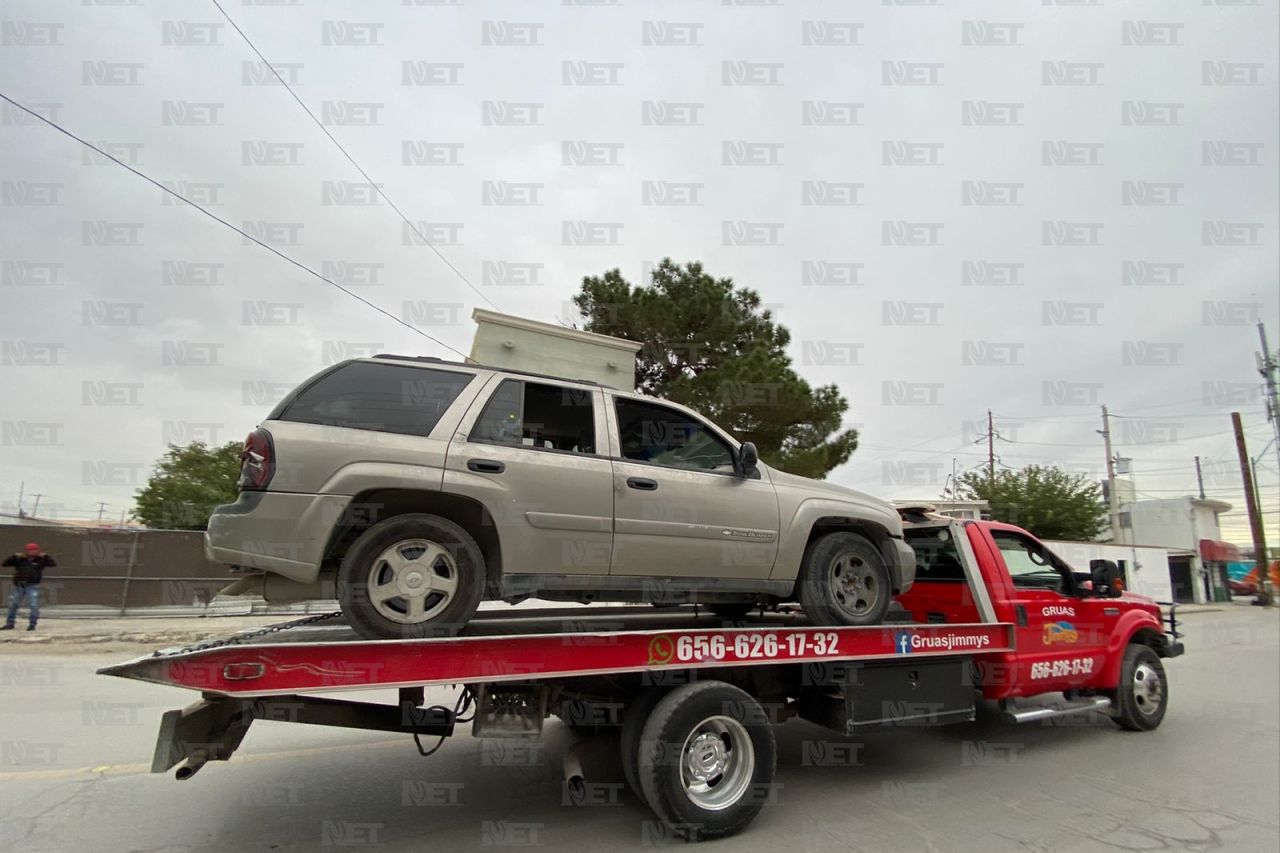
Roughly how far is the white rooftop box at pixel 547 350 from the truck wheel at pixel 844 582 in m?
1.78

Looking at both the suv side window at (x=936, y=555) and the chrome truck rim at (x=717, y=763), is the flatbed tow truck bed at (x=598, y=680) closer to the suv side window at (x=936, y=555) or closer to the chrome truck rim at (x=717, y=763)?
the chrome truck rim at (x=717, y=763)

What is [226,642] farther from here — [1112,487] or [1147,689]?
[1112,487]

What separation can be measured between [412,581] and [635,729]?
157cm

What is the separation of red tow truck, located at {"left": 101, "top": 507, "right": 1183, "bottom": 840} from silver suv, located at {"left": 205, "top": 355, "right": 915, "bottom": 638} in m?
0.32

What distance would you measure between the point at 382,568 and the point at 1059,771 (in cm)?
535

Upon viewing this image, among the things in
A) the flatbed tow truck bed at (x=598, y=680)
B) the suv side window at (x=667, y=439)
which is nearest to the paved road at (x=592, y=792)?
the flatbed tow truck bed at (x=598, y=680)

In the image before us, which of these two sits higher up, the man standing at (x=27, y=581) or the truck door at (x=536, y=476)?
the truck door at (x=536, y=476)

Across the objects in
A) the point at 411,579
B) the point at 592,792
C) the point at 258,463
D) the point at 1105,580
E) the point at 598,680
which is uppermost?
the point at 258,463

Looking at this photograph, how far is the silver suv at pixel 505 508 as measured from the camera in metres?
3.40

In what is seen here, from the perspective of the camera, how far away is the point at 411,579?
3.55 m

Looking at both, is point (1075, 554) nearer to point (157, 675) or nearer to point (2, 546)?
point (157, 675)

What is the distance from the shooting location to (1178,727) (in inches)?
269

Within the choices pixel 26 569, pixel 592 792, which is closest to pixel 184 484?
pixel 26 569

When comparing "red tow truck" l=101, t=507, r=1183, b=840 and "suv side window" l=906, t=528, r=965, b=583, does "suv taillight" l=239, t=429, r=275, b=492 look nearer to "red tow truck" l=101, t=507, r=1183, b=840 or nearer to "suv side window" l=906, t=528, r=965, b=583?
"red tow truck" l=101, t=507, r=1183, b=840
